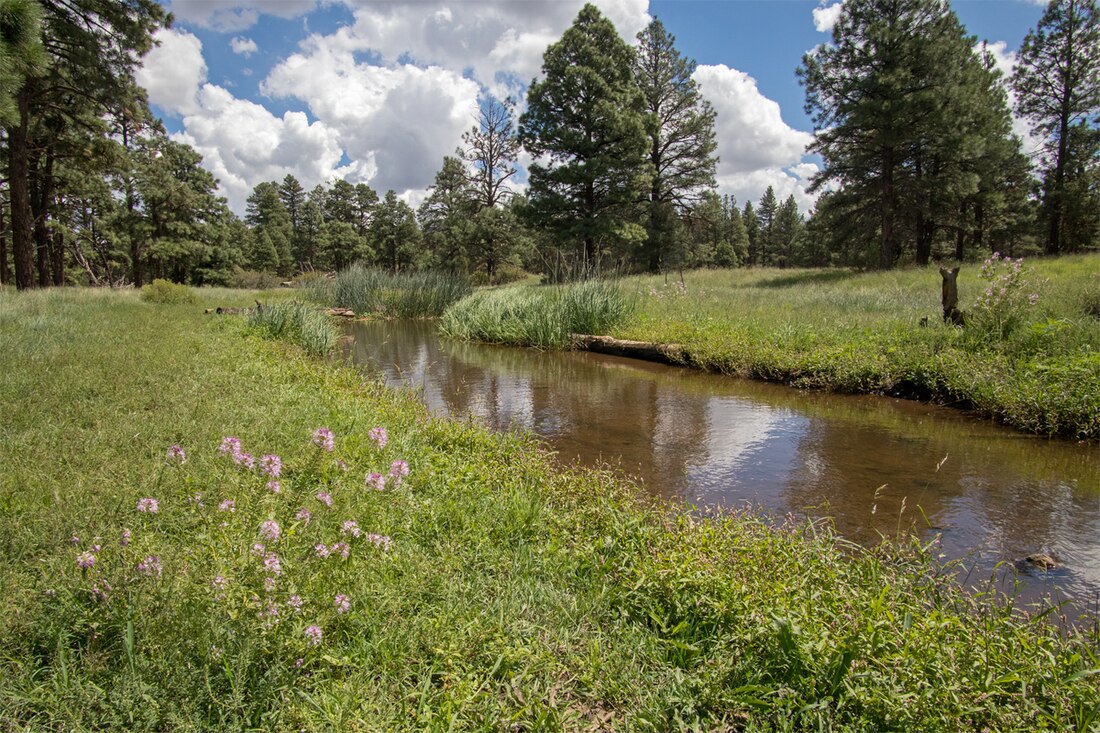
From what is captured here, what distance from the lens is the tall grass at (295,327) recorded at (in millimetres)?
11047

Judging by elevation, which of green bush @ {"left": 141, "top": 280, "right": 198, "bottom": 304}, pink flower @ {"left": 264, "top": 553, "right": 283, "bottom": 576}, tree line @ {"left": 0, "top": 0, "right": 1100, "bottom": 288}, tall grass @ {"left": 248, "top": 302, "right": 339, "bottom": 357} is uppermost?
tree line @ {"left": 0, "top": 0, "right": 1100, "bottom": 288}


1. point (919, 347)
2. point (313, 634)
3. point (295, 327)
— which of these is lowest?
point (313, 634)

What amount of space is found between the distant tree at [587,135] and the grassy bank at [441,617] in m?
22.6

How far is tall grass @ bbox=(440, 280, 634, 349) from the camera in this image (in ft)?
44.2

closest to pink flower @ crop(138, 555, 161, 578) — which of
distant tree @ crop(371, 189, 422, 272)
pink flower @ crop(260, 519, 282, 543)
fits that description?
pink flower @ crop(260, 519, 282, 543)

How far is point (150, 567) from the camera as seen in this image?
190 cm

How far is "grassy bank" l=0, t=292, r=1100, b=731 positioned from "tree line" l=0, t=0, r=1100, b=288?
37.0 ft

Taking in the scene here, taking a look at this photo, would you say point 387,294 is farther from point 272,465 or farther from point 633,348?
Result: point 272,465

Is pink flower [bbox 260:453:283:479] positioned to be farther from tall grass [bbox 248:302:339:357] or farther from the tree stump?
the tree stump

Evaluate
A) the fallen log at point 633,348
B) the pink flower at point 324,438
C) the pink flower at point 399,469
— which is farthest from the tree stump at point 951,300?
the pink flower at point 324,438

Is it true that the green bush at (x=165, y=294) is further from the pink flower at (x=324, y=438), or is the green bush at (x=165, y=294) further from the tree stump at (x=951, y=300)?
the tree stump at (x=951, y=300)

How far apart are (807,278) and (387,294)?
1759 cm

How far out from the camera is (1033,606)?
8.91 feet

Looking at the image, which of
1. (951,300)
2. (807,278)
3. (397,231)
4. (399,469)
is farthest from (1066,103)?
(397,231)
